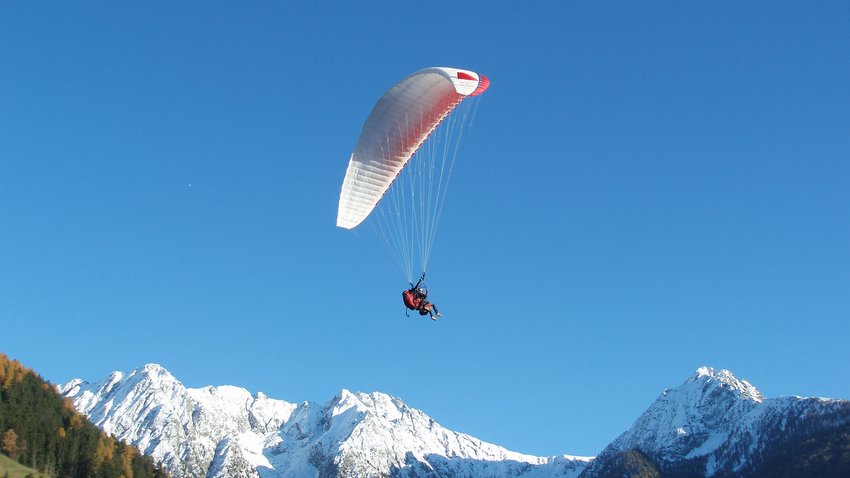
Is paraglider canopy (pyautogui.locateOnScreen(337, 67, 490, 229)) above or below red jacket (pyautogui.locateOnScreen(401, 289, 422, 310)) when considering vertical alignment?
above

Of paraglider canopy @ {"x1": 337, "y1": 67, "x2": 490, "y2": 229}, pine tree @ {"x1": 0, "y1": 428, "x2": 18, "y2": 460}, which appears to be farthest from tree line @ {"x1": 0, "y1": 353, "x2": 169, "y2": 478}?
paraglider canopy @ {"x1": 337, "y1": 67, "x2": 490, "y2": 229}

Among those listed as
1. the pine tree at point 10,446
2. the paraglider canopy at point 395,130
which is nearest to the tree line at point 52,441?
the pine tree at point 10,446

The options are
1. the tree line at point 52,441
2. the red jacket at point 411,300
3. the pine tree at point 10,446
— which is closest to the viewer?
the red jacket at point 411,300

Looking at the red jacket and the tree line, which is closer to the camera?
the red jacket

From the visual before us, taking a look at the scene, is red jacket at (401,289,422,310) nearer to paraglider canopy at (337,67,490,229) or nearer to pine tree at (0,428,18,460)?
paraglider canopy at (337,67,490,229)

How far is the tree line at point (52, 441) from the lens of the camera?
9956cm

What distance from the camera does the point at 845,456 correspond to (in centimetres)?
18600

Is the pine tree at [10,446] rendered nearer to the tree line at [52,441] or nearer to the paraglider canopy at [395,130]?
the tree line at [52,441]

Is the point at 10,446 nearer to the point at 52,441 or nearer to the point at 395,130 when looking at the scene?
the point at 52,441

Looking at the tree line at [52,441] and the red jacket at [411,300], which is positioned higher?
the tree line at [52,441]

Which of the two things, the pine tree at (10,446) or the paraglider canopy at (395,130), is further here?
the pine tree at (10,446)

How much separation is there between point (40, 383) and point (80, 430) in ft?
39.1

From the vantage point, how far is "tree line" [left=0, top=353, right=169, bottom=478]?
99.6m

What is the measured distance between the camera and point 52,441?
101m
